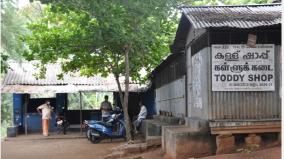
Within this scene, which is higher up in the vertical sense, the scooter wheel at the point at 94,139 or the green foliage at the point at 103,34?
the green foliage at the point at 103,34

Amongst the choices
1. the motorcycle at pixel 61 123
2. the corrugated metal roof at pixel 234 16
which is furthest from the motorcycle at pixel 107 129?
the corrugated metal roof at pixel 234 16

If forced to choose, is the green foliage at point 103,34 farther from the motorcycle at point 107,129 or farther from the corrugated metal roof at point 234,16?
the motorcycle at point 107,129

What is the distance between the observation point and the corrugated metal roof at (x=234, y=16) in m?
9.26

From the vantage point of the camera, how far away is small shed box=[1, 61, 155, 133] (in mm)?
20594

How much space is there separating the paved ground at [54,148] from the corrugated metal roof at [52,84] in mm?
2185

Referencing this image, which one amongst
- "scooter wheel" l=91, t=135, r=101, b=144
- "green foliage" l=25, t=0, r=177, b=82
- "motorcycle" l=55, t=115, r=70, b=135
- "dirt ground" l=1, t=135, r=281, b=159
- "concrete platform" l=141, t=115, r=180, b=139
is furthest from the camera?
"motorcycle" l=55, t=115, r=70, b=135

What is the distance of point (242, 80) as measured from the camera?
32.0ft

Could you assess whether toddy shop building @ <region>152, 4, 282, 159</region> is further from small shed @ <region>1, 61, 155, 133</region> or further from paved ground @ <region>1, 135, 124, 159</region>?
small shed @ <region>1, 61, 155, 133</region>

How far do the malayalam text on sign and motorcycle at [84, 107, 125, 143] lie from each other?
7851mm

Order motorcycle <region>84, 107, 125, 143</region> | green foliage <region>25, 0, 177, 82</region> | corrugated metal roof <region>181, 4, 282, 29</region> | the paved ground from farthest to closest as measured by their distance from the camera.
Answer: motorcycle <region>84, 107, 125, 143</region> → the paved ground → green foliage <region>25, 0, 177, 82</region> → corrugated metal roof <region>181, 4, 282, 29</region>

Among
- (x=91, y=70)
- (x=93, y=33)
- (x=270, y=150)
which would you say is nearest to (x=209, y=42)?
(x=270, y=150)

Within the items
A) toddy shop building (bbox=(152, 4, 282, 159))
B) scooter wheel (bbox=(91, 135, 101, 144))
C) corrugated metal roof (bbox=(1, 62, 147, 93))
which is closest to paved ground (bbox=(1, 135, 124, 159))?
scooter wheel (bbox=(91, 135, 101, 144))

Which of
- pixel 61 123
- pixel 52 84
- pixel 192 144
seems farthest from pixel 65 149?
pixel 52 84

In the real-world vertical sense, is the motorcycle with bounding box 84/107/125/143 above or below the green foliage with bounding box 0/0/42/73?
below
